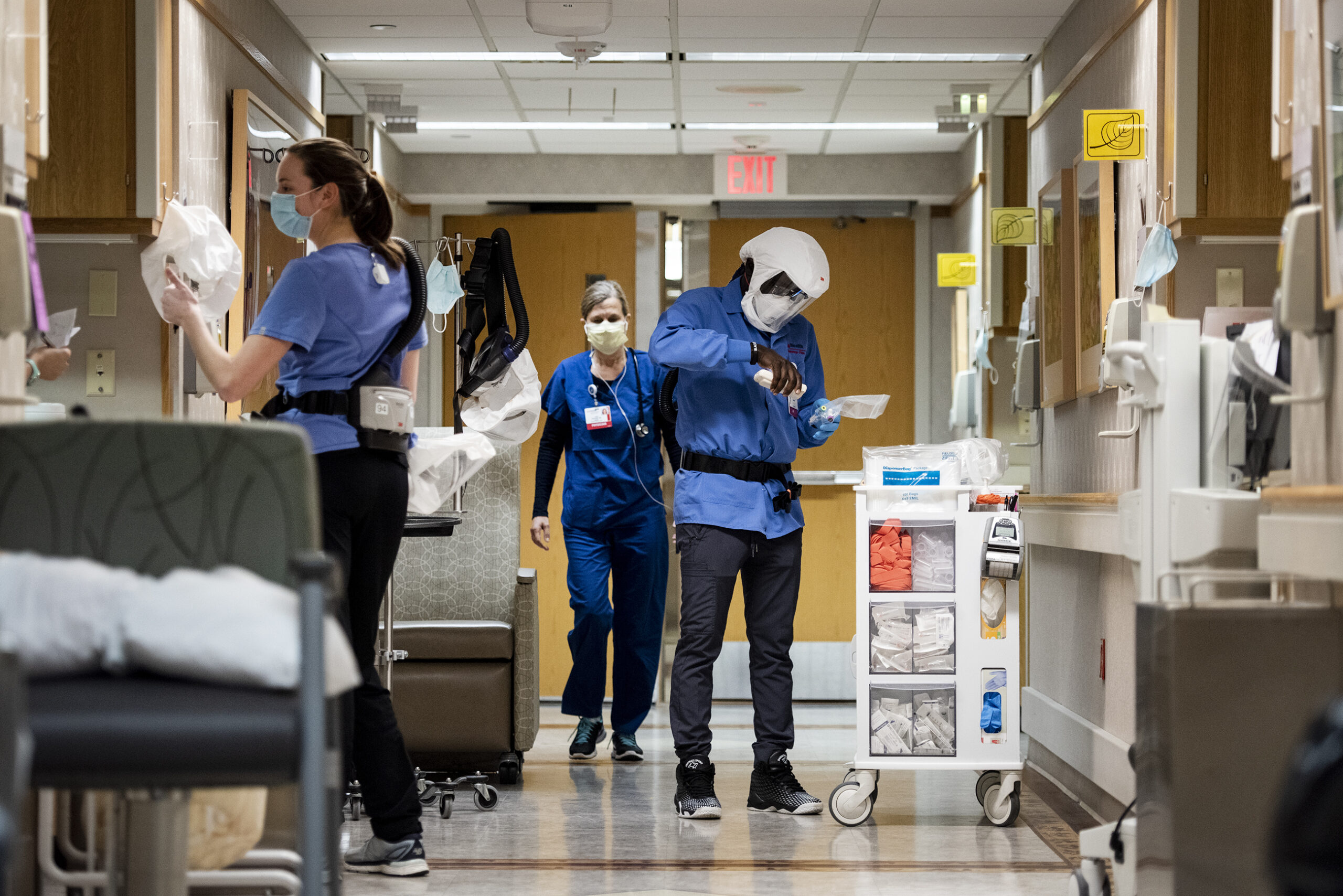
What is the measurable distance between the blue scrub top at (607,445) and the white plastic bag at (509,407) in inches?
18.9

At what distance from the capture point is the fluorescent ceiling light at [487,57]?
5430 millimetres

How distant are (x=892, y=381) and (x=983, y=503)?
11.2 ft

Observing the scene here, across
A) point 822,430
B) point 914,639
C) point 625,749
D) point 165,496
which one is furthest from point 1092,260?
point 165,496

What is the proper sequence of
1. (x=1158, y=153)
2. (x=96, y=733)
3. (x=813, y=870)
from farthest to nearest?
1. (x=1158, y=153)
2. (x=813, y=870)
3. (x=96, y=733)

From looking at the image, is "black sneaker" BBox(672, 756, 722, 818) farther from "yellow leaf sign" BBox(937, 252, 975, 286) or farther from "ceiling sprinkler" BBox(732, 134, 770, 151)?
"ceiling sprinkler" BBox(732, 134, 770, 151)

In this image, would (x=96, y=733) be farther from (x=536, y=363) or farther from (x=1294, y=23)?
(x=536, y=363)

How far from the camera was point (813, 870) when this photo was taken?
3184 mm

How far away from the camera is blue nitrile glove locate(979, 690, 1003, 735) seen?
3791mm

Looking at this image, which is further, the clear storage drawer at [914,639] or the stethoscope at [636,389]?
the stethoscope at [636,389]

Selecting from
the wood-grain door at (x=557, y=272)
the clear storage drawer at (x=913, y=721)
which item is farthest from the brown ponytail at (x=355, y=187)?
the wood-grain door at (x=557, y=272)

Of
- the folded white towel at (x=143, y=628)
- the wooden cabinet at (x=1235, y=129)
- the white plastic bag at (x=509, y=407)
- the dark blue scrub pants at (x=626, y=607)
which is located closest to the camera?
the folded white towel at (x=143, y=628)

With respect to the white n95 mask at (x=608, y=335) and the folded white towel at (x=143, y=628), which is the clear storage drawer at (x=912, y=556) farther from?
the folded white towel at (x=143, y=628)

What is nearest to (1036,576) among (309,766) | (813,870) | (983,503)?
(983,503)

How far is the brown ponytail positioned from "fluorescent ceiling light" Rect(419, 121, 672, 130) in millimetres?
3518
